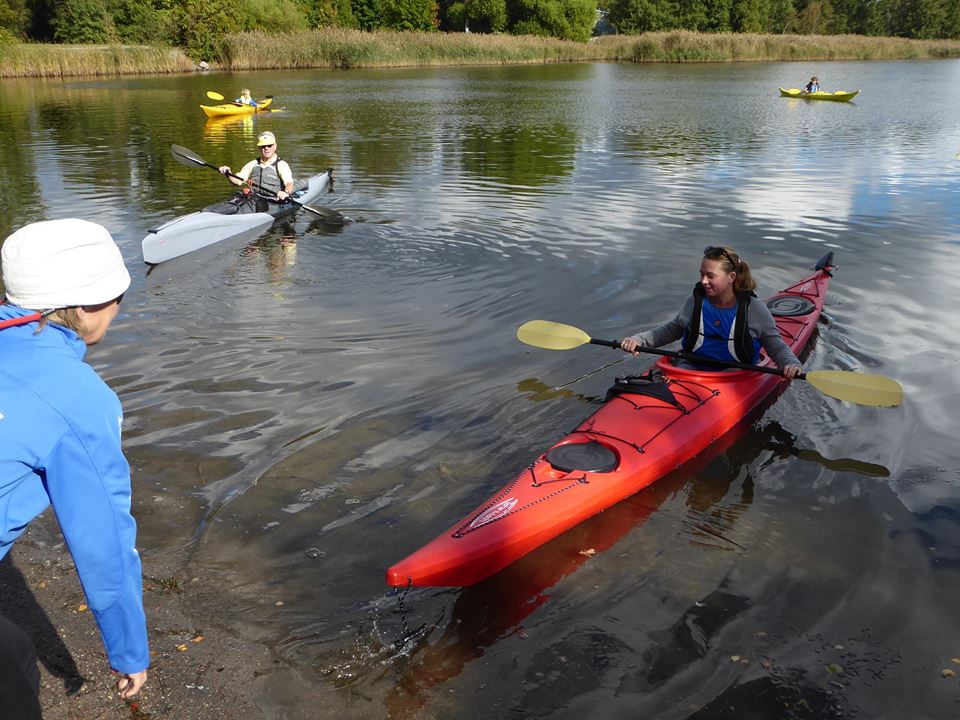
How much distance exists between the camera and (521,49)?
4547cm

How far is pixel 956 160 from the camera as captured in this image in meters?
15.7

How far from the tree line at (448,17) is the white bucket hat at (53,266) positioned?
4099cm

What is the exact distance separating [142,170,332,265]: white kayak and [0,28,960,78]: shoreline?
1132 inches

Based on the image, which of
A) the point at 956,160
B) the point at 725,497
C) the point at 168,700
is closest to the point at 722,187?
the point at 956,160

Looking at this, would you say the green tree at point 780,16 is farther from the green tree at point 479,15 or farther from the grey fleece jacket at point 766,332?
the grey fleece jacket at point 766,332

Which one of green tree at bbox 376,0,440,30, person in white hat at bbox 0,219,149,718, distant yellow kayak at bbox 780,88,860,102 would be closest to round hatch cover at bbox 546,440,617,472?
person in white hat at bbox 0,219,149,718

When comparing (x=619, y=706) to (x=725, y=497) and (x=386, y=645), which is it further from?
(x=725, y=497)

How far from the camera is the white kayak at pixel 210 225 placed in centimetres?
872

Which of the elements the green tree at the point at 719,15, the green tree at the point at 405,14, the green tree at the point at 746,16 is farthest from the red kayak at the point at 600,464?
the green tree at the point at 746,16

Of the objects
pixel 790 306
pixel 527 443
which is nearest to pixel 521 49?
pixel 790 306

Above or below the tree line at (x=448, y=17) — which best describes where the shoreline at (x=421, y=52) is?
below

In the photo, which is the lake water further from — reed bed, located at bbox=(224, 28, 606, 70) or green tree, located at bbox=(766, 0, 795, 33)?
green tree, located at bbox=(766, 0, 795, 33)

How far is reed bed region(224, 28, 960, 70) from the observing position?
38188 millimetres

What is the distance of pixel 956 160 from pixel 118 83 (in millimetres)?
29978
